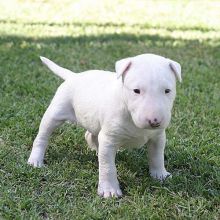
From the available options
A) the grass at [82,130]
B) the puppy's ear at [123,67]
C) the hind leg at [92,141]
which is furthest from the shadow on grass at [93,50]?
the puppy's ear at [123,67]

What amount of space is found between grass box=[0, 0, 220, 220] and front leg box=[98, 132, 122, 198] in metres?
0.08

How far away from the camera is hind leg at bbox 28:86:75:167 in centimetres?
406

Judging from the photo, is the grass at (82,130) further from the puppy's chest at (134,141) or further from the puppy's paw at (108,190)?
the puppy's chest at (134,141)

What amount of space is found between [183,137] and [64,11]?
6.53 m

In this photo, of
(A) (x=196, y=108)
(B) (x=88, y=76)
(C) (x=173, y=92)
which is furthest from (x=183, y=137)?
(C) (x=173, y=92)

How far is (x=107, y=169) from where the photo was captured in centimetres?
360

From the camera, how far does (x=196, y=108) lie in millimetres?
5383

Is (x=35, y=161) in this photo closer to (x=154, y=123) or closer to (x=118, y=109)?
(x=118, y=109)

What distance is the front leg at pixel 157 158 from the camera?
148 inches

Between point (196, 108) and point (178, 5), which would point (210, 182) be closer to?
point (196, 108)

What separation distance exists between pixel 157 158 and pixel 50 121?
898 mm

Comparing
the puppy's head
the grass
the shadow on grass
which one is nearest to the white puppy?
the puppy's head

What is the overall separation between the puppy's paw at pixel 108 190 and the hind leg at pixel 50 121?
644 millimetres

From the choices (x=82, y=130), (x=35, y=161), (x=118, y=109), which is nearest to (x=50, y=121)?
(x=35, y=161)
